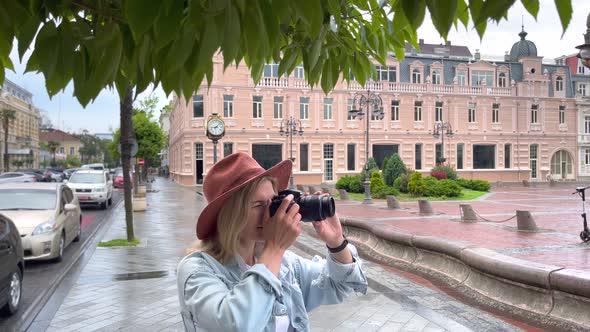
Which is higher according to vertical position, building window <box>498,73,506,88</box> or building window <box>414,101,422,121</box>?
building window <box>498,73,506,88</box>

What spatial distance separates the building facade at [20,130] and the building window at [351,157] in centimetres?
4866

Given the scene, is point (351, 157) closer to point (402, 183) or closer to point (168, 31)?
point (402, 183)

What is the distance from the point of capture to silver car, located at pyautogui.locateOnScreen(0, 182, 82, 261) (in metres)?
9.07

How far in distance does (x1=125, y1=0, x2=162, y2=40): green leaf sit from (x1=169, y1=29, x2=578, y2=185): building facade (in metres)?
38.0

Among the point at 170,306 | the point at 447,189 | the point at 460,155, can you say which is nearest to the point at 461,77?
the point at 460,155

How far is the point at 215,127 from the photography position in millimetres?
20312

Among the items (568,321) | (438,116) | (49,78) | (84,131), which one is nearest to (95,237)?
(568,321)

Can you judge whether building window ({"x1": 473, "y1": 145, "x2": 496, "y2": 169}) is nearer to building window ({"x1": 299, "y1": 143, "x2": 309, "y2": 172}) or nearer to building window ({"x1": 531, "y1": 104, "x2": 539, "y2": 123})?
building window ({"x1": 531, "y1": 104, "x2": 539, "y2": 123})

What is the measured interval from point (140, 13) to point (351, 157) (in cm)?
4238

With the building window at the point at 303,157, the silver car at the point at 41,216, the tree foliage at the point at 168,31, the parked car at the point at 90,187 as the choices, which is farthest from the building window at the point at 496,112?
the tree foliage at the point at 168,31

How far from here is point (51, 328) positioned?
5.29 metres

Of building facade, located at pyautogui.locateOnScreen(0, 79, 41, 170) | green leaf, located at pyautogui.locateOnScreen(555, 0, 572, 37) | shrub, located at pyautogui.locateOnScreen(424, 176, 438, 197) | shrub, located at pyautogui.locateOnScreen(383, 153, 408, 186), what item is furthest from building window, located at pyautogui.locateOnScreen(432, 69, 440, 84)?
building facade, located at pyautogui.locateOnScreen(0, 79, 41, 170)

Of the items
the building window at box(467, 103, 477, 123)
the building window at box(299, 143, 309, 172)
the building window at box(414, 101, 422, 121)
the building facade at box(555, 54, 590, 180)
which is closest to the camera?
the building window at box(299, 143, 309, 172)

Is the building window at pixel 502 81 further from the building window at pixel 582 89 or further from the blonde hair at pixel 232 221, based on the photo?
the blonde hair at pixel 232 221
